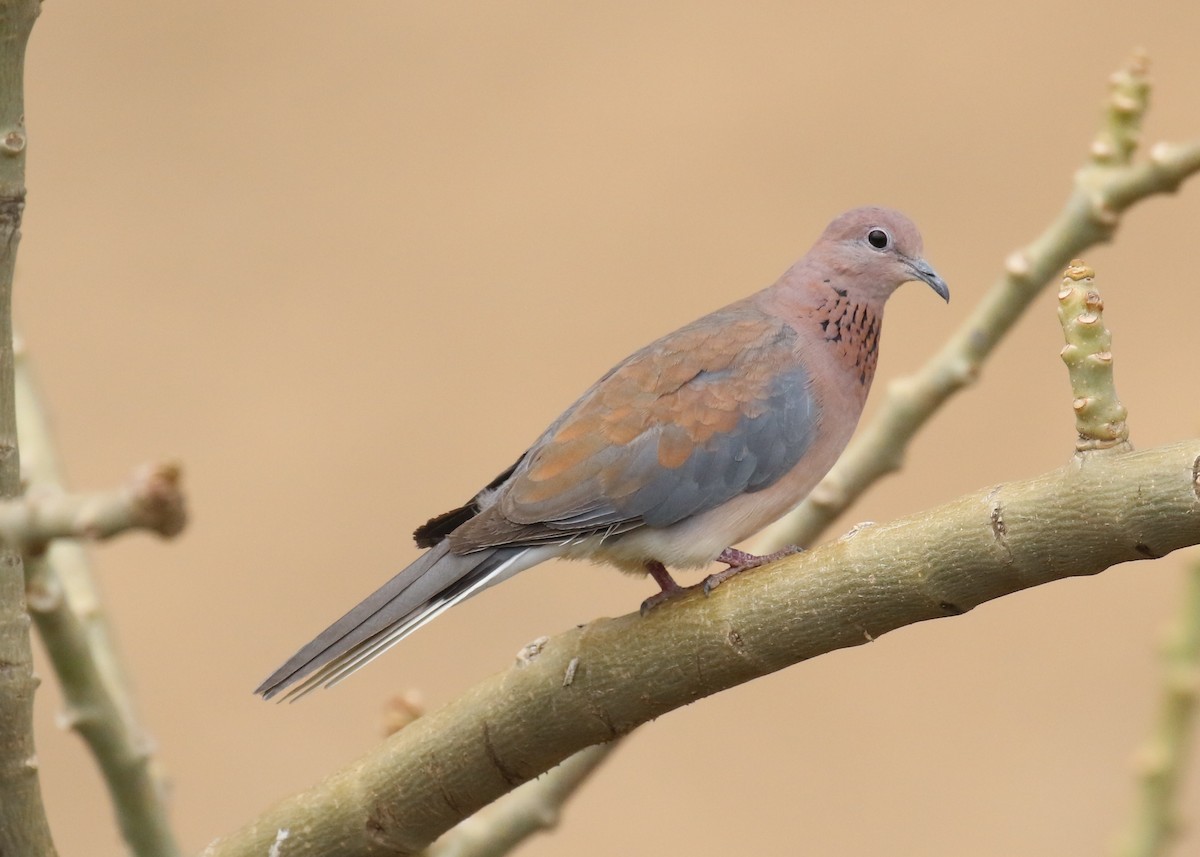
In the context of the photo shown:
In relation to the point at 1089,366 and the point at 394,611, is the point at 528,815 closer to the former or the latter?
the point at 394,611

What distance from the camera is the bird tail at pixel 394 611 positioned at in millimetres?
1731

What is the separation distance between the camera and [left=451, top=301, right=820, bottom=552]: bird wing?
2027 mm

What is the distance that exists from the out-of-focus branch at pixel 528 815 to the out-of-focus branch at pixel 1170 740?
2.14ft

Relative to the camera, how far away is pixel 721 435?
212 centimetres

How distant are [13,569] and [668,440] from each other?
1.08 metres

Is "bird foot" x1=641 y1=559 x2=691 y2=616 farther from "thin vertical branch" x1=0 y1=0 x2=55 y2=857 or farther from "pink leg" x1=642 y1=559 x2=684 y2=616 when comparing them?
"thin vertical branch" x1=0 y1=0 x2=55 y2=857

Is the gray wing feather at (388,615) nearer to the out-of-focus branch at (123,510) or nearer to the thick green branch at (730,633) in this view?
the thick green branch at (730,633)

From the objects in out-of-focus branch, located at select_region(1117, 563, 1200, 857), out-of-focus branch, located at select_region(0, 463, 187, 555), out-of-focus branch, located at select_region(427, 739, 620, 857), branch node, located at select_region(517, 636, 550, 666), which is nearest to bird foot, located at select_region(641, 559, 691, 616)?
branch node, located at select_region(517, 636, 550, 666)

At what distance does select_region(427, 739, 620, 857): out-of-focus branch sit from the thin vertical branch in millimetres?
661

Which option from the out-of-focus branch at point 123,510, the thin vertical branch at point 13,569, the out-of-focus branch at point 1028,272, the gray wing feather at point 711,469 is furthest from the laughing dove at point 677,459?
the out-of-focus branch at point 123,510

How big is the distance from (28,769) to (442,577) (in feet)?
2.30

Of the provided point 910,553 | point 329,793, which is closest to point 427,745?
point 329,793

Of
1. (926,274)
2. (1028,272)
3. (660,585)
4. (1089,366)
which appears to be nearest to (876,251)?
(926,274)

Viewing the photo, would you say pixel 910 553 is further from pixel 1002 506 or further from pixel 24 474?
pixel 24 474
